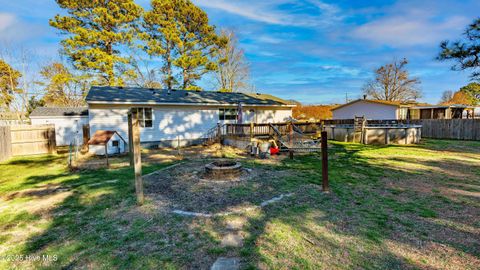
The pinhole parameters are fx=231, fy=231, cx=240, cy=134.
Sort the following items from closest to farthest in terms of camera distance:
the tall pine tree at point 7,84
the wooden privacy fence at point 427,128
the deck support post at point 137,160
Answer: the deck support post at point 137,160, the wooden privacy fence at point 427,128, the tall pine tree at point 7,84

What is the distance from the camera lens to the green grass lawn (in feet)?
9.10

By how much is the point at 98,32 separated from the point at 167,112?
1145 cm

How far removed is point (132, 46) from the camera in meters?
21.5

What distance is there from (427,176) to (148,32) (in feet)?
77.3

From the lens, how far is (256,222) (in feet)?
12.5

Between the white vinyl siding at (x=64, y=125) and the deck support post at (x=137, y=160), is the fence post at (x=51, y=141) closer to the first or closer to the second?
the white vinyl siding at (x=64, y=125)

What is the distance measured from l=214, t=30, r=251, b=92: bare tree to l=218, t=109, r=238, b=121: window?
10.3 meters

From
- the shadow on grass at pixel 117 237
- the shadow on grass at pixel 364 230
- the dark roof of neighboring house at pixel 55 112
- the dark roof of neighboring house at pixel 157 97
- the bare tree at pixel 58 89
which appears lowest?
the shadow on grass at pixel 364 230

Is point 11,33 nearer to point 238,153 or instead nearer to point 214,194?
point 238,153

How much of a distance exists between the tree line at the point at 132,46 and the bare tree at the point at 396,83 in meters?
25.9

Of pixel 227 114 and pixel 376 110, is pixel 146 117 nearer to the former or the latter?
pixel 227 114

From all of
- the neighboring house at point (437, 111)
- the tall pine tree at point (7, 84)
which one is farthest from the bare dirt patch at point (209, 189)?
the tall pine tree at point (7, 84)

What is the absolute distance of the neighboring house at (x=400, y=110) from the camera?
23250 mm

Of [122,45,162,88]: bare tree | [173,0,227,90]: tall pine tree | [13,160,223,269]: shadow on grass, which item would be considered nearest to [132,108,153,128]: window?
[13,160,223,269]: shadow on grass
